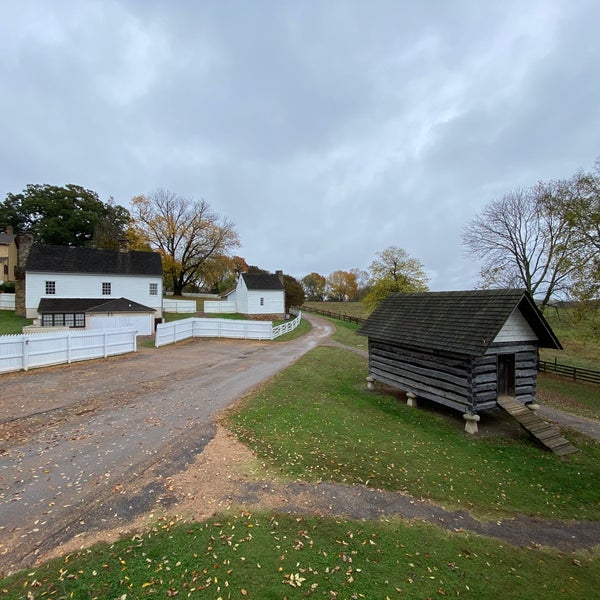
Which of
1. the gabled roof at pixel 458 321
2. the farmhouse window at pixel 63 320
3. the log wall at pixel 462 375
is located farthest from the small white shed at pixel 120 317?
the log wall at pixel 462 375

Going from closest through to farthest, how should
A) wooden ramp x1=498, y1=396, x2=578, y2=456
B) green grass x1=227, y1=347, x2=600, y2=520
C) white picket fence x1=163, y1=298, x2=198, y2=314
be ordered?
green grass x1=227, y1=347, x2=600, y2=520, wooden ramp x1=498, y1=396, x2=578, y2=456, white picket fence x1=163, y1=298, x2=198, y2=314

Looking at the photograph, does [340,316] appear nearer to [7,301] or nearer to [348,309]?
[348,309]

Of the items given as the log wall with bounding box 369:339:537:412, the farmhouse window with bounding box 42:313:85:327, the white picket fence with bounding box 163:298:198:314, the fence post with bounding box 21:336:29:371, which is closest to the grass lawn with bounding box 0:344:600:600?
the log wall with bounding box 369:339:537:412

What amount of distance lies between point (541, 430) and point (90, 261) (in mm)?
39264

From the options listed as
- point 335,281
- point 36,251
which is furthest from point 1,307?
point 335,281

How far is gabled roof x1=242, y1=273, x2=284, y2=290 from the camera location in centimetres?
4138

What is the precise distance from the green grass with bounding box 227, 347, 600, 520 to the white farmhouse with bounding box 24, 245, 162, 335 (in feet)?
73.5

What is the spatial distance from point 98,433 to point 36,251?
109ft

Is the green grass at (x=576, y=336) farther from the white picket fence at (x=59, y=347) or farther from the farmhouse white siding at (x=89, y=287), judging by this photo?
the farmhouse white siding at (x=89, y=287)

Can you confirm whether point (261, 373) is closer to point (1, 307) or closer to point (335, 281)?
point (1, 307)

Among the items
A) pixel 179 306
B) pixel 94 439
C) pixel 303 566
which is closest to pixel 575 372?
pixel 303 566

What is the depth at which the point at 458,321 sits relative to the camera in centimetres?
1116

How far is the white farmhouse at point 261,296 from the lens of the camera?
41.2m

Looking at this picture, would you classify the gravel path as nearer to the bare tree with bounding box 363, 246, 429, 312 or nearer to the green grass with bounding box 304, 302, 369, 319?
the bare tree with bounding box 363, 246, 429, 312
